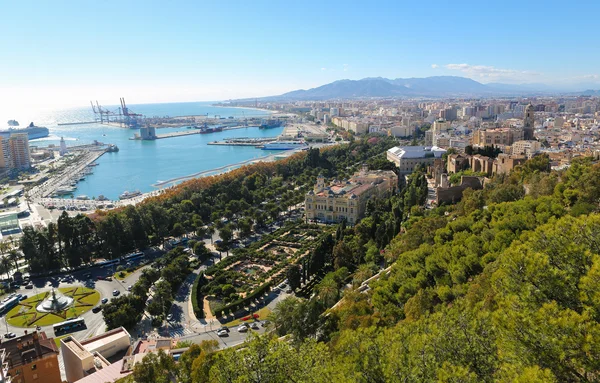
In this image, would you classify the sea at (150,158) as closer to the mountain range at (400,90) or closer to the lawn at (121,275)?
the lawn at (121,275)

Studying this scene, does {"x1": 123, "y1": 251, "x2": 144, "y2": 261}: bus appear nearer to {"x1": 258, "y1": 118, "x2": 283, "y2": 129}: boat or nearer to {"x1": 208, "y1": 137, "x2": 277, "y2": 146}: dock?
{"x1": 208, "y1": 137, "x2": 277, "y2": 146}: dock

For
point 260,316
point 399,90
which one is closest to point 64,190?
point 260,316

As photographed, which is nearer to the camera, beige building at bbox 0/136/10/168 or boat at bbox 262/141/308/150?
beige building at bbox 0/136/10/168

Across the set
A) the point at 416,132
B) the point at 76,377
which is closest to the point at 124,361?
the point at 76,377

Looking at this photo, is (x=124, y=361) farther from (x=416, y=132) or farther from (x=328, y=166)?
(x=416, y=132)

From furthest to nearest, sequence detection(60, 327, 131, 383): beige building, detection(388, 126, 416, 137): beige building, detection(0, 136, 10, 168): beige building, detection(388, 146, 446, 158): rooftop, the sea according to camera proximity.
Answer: detection(388, 126, 416, 137): beige building < detection(0, 136, 10, 168): beige building < the sea < detection(388, 146, 446, 158): rooftop < detection(60, 327, 131, 383): beige building

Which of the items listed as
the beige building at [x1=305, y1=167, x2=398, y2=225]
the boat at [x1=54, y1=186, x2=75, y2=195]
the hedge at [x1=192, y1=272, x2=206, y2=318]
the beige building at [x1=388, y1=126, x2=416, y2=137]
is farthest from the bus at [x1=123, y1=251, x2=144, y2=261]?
the beige building at [x1=388, y1=126, x2=416, y2=137]
